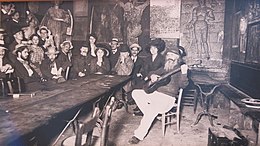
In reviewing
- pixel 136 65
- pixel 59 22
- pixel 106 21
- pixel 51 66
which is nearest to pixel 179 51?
pixel 136 65

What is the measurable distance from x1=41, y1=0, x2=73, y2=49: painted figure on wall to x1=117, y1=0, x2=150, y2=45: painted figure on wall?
3.37 ft

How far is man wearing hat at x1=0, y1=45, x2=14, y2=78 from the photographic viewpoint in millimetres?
5156

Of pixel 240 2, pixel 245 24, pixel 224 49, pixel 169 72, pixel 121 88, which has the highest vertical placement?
pixel 240 2

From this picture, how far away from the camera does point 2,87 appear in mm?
3619

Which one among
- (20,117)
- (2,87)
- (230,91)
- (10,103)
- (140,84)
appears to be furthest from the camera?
(140,84)

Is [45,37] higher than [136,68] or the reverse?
higher

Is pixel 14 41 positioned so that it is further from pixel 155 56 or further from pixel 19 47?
pixel 155 56

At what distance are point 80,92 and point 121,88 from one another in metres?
1.68

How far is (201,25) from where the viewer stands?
4625 millimetres

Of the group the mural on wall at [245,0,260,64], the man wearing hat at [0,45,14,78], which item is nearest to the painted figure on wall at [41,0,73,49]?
the man wearing hat at [0,45,14,78]

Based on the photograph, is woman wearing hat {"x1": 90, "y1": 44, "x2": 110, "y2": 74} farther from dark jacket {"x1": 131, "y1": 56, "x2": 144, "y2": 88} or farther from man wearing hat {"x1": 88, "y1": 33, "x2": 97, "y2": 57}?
dark jacket {"x1": 131, "y1": 56, "x2": 144, "y2": 88}

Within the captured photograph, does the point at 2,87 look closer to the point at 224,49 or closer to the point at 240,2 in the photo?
the point at 224,49

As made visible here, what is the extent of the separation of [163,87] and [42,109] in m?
2.36

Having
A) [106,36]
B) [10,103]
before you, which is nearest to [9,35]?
[106,36]
